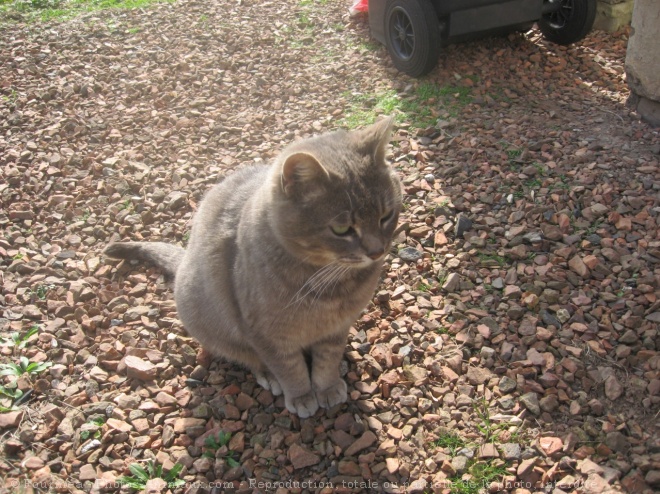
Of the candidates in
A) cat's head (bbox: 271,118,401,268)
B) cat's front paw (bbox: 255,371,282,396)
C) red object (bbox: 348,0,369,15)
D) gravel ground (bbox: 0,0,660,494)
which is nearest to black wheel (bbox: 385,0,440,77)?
gravel ground (bbox: 0,0,660,494)

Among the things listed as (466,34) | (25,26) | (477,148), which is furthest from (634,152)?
(25,26)

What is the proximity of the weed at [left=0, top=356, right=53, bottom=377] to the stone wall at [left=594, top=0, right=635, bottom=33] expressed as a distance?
6081 millimetres

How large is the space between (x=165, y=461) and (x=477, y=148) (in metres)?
3.19

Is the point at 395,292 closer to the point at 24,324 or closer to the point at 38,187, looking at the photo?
the point at 24,324

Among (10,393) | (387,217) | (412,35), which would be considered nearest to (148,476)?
(10,393)

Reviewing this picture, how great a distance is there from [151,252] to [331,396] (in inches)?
62.2

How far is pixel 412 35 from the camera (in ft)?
16.9

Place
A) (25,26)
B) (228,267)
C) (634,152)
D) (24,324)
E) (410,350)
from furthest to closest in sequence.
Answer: (25,26)
(634,152)
(24,324)
(410,350)
(228,267)

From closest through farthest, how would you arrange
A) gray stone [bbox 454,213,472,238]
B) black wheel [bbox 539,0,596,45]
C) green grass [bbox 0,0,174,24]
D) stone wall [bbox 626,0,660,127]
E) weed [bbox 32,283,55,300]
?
weed [bbox 32,283,55,300] → gray stone [bbox 454,213,472,238] → stone wall [bbox 626,0,660,127] → black wheel [bbox 539,0,596,45] → green grass [bbox 0,0,174,24]

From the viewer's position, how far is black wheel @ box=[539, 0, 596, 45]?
5251 mm

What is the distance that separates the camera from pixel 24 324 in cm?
338

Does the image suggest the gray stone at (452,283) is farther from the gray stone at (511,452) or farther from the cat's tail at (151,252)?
the cat's tail at (151,252)

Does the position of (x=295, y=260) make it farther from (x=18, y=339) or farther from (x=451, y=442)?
(x=18, y=339)

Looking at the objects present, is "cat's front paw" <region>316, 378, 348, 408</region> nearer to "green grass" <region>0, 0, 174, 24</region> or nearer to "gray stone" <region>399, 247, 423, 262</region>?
"gray stone" <region>399, 247, 423, 262</region>
